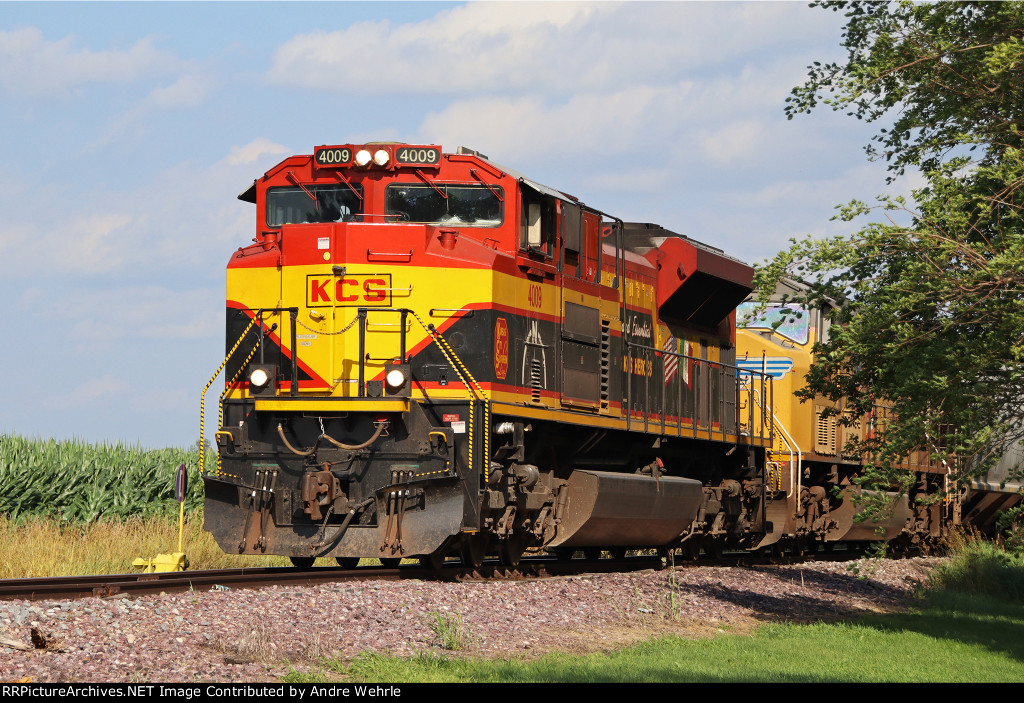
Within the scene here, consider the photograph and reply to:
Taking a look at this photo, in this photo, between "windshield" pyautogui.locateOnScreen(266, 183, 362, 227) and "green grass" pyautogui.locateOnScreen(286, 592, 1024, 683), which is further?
"windshield" pyautogui.locateOnScreen(266, 183, 362, 227)

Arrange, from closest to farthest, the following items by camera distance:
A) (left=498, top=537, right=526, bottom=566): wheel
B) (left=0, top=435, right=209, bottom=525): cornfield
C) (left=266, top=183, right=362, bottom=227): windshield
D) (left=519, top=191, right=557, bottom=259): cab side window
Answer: (left=266, top=183, right=362, bottom=227): windshield, (left=519, top=191, right=557, bottom=259): cab side window, (left=498, top=537, right=526, bottom=566): wheel, (left=0, top=435, right=209, bottom=525): cornfield

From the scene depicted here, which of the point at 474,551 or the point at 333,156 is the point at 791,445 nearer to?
the point at 474,551

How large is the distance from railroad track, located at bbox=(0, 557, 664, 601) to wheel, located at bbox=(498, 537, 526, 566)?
97 mm

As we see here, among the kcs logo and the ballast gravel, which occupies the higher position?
the kcs logo

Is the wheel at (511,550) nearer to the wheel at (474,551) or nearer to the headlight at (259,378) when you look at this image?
the wheel at (474,551)

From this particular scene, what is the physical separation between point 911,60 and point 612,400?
19.9 feet

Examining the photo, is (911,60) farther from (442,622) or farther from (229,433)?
(229,433)

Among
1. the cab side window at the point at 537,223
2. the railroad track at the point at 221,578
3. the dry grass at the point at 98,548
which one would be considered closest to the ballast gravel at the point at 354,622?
the railroad track at the point at 221,578

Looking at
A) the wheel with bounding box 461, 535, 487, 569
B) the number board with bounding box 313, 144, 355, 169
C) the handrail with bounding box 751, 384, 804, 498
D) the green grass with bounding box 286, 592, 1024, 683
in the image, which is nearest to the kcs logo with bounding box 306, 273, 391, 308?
the number board with bounding box 313, 144, 355, 169

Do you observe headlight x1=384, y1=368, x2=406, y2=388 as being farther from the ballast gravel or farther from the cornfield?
the cornfield

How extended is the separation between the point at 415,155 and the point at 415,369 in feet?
7.74

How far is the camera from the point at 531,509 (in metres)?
14.1

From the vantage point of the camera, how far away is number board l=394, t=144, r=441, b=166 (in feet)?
44.9

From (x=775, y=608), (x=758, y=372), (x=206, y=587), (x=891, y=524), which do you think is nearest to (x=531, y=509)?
(x=775, y=608)
